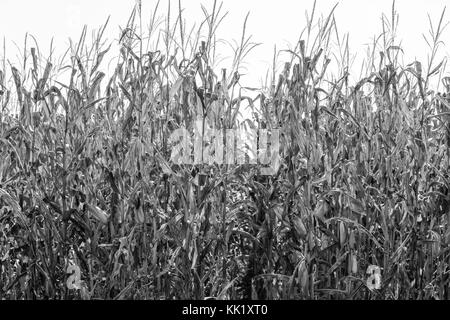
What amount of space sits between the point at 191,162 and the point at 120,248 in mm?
447

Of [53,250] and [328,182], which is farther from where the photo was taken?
[53,250]

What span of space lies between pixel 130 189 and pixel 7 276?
2.76ft

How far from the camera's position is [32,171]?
9.29ft

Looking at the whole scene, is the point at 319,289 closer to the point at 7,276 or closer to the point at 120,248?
the point at 120,248

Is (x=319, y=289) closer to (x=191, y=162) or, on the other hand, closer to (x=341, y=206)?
(x=341, y=206)

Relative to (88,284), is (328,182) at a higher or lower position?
higher

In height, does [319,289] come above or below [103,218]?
below

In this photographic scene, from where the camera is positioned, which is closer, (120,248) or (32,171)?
(120,248)

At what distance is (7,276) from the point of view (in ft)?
9.64
